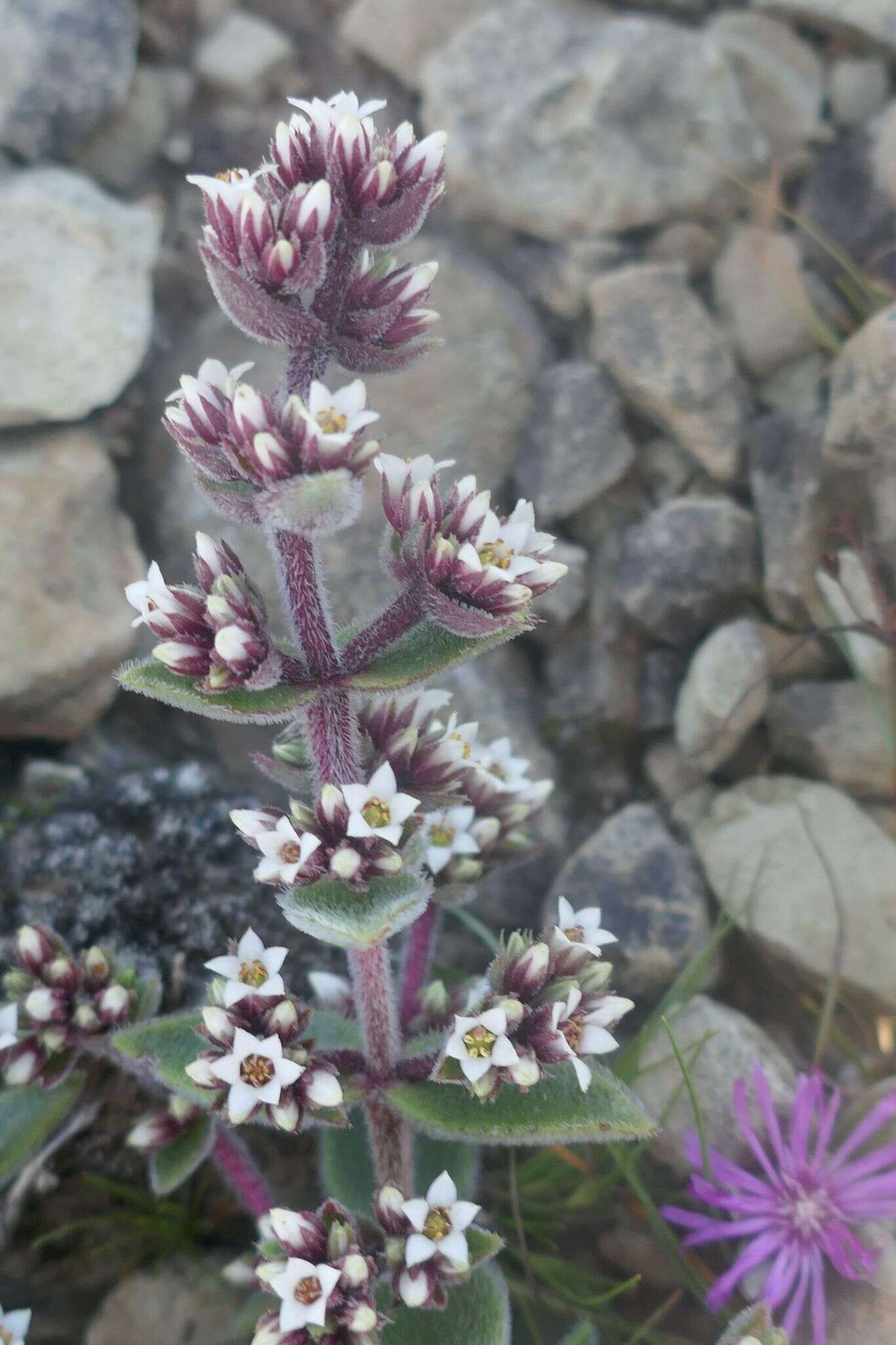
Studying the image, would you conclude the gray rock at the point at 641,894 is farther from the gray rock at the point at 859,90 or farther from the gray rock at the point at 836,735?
the gray rock at the point at 859,90

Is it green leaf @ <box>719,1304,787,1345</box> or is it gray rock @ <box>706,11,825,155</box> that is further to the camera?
gray rock @ <box>706,11,825,155</box>

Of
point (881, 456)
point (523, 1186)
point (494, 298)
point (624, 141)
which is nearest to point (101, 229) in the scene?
point (494, 298)

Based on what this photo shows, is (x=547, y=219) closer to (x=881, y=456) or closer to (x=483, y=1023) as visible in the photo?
(x=881, y=456)

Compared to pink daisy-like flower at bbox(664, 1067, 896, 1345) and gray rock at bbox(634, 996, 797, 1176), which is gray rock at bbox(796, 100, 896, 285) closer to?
gray rock at bbox(634, 996, 797, 1176)

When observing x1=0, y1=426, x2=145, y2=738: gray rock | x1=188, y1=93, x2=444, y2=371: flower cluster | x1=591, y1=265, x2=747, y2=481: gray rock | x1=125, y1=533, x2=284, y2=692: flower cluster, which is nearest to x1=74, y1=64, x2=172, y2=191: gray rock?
x1=0, y1=426, x2=145, y2=738: gray rock

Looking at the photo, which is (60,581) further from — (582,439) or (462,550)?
(462,550)

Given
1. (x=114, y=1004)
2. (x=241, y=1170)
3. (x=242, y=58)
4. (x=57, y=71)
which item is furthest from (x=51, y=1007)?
(x=242, y=58)

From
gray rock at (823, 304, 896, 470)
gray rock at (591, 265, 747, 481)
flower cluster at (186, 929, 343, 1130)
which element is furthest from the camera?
gray rock at (591, 265, 747, 481)
